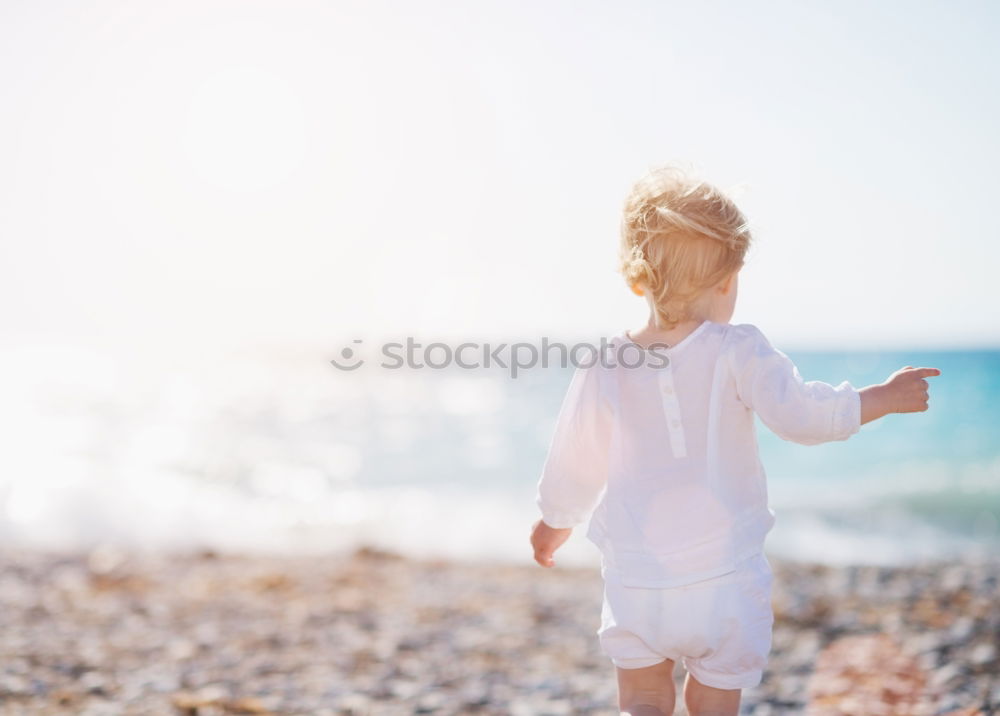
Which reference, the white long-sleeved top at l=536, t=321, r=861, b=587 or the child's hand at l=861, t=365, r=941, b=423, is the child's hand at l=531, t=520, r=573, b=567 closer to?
the white long-sleeved top at l=536, t=321, r=861, b=587

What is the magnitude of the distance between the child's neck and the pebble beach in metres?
2.15

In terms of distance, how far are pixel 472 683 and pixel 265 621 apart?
6.81 feet

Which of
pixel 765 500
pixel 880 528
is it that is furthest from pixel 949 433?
pixel 765 500

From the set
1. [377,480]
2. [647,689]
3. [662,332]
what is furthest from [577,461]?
[377,480]

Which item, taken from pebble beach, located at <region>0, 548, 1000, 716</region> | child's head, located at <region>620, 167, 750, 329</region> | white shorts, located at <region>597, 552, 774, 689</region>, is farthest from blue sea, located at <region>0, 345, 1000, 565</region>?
child's head, located at <region>620, 167, 750, 329</region>

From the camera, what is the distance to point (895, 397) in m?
2.23

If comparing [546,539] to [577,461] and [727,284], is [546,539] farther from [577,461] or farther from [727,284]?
[727,284]

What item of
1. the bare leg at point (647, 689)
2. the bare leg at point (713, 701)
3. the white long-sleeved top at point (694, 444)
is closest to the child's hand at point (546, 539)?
the white long-sleeved top at point (694, 444)

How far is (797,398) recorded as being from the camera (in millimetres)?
2197

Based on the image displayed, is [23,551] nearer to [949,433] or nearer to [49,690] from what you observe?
[49,690]

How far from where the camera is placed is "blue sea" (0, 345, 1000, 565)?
10633 millimetres

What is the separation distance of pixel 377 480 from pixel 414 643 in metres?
11.3

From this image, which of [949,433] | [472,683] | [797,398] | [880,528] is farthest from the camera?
[949,433]

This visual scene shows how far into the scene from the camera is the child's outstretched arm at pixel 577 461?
2527mm
